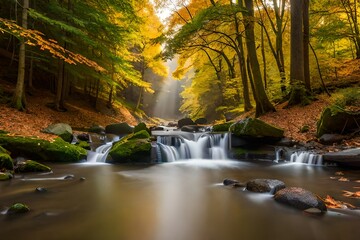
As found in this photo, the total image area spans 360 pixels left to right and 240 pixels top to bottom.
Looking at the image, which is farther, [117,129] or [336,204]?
[117,129]

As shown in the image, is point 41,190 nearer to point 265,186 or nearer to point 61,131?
point 265,186

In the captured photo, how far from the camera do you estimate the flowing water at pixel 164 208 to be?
3.72 meters

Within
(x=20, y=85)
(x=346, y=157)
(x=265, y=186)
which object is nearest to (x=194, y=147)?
(x=346, y=157)

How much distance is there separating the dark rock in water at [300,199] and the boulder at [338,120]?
16.6ft

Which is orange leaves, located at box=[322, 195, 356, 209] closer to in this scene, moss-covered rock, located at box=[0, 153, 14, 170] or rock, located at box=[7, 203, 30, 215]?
rock, located at box=[7, 203, 30, 215]

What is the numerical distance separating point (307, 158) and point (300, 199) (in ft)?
15.1

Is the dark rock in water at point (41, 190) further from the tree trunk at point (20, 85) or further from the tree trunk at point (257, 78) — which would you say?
the tree trunk at point (257, 78)

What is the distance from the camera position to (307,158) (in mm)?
8680

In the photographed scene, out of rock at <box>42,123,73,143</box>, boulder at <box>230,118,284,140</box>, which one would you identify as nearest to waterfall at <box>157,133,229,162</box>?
boulder at <box>230,118,284,140</box>

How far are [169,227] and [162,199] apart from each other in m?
1.57

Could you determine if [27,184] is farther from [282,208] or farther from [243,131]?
[243,131]

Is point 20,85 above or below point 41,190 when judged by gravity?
above

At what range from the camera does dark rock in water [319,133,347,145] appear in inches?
348

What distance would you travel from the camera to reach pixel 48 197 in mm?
5238
